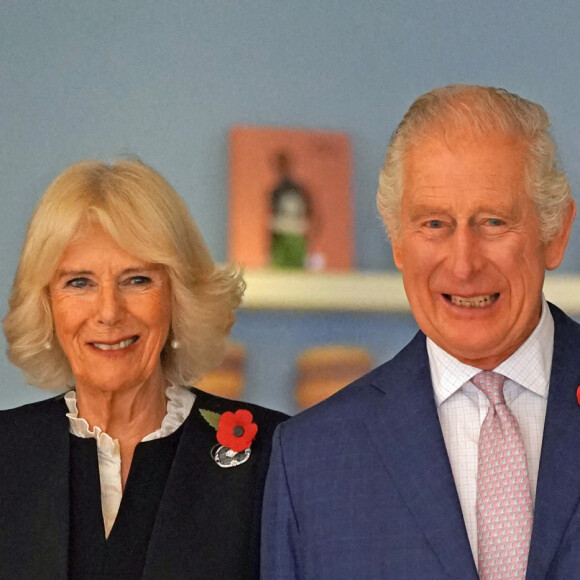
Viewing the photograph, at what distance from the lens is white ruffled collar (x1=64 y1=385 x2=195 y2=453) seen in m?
2.26

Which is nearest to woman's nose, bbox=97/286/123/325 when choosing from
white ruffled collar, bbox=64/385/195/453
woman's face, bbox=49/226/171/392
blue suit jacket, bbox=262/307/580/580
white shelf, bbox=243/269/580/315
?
woman's face, bbox=49/226/171/392

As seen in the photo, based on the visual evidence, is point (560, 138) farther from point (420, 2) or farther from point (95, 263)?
point (95, 263)

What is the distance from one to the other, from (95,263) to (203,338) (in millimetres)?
272

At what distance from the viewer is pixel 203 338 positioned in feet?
7.72

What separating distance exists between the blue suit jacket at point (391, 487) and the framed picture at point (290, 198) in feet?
6.34

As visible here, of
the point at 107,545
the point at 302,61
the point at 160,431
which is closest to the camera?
the point at 107,545

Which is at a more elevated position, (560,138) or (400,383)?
(560,138)

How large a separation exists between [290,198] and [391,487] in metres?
2.17

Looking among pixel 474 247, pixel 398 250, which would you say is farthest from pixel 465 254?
pixel 398 250

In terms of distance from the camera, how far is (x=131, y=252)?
7.21 ft

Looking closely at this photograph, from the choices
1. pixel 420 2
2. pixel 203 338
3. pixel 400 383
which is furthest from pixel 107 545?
pixel 420 2

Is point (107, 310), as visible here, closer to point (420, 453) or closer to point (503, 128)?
point (420, 453)

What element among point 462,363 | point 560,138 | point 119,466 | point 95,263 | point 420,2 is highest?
point 420,2

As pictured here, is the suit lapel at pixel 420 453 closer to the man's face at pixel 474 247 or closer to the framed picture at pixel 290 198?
the man's face at pixel 474 247
